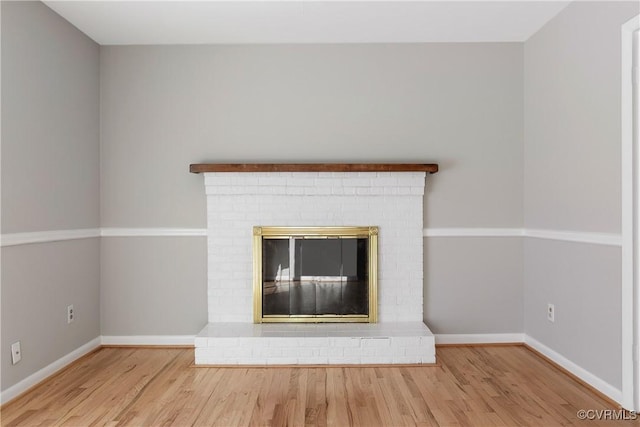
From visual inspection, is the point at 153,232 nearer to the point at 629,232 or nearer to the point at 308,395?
the point at 308,395

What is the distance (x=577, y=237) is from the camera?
3066 millimetres

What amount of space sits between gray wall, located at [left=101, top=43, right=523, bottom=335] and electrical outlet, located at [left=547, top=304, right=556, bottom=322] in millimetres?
424

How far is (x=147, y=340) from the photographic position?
12.8 feet

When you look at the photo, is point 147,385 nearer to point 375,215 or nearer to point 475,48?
point 375,215

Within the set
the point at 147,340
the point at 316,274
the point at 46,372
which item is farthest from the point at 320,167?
the point at 46,372

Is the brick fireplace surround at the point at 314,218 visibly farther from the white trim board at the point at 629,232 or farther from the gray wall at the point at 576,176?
the white trim board at the point at 629,232

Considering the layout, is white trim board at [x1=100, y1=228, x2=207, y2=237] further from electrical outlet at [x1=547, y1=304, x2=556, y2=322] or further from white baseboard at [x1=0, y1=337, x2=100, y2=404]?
electrical outlet at [x1=547, y1=304, x2=556, y2=322]

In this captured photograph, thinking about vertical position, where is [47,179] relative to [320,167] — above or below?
below

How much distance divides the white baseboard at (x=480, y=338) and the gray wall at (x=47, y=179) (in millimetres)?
2850

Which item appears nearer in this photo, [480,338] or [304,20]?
[304,20]

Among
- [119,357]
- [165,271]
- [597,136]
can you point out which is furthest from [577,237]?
[119,357]

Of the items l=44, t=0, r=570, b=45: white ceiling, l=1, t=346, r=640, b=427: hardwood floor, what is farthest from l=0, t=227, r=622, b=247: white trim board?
l=44, t=0, r=570, b=45: white ceiling

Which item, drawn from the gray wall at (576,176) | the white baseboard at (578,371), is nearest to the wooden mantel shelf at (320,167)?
the gray wall at (576,176)

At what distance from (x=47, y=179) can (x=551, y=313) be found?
3.63m
